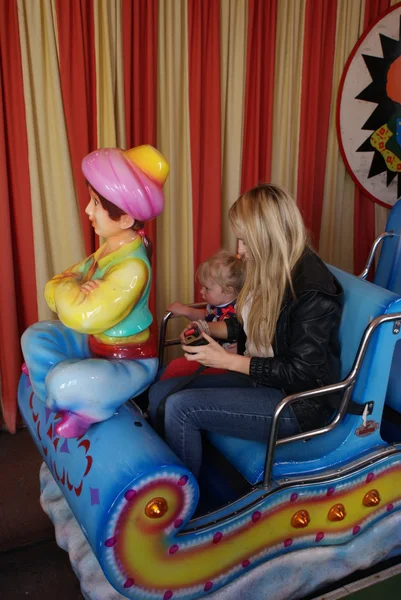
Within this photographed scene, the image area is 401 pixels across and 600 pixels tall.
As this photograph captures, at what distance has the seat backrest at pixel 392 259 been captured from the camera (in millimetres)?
2201

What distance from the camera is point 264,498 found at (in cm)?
143

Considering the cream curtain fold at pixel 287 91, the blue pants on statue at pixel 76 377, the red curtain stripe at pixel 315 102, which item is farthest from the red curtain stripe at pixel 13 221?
the red curtain stripe at pixel 315 102

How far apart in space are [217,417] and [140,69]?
1.50 m

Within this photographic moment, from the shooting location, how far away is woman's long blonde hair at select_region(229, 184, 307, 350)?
147cm

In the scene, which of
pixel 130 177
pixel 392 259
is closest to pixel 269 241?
pixel 130 177

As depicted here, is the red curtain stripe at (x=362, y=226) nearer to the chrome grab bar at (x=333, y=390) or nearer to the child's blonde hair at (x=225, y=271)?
the child's blonde hair at (x=225, y=271)

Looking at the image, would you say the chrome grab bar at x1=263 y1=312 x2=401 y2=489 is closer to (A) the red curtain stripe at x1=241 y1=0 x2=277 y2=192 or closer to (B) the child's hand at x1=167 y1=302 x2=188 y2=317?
(B) the child's hand at x1=167 y1=302 x2=188 y2=317

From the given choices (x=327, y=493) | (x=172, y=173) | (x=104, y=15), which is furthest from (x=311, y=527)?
(x=104, y=15)

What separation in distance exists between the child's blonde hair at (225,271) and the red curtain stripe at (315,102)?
37.1 inches

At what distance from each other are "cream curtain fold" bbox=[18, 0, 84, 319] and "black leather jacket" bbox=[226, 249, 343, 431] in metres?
1.13

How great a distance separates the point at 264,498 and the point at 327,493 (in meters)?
0.21

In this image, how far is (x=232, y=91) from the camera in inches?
97.3

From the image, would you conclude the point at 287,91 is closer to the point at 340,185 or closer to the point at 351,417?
the point at 340,185

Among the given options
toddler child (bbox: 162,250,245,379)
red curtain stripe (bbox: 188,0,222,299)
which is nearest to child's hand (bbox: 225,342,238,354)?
toddler child (bbox: 162,250,245,379)
